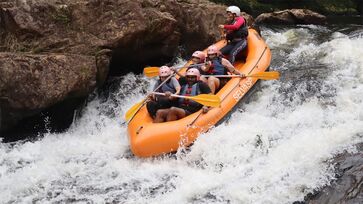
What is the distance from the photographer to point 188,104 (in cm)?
638

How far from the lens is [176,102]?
645cm

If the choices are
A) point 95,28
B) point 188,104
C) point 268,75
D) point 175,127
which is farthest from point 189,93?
point 95,28

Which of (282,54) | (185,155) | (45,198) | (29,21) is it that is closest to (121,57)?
(29,21)

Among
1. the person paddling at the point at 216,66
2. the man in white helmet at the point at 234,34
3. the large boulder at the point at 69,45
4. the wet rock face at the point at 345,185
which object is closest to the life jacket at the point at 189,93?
the person paddling at the point at 216,66

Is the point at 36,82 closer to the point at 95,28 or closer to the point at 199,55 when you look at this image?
the point at 95,28

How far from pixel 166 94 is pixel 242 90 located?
1.37m

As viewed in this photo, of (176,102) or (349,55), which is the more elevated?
(176,102)

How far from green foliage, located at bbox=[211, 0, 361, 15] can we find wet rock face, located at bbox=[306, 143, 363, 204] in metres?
12.9

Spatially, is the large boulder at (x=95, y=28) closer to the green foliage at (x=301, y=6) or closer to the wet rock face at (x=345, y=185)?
the wet rock face at (x=345, y=185)

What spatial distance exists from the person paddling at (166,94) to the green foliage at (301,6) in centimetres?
1136

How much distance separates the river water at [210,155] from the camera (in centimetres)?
488

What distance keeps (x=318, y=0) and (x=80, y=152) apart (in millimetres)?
14299

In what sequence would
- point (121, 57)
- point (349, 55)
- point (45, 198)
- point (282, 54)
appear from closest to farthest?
point (45, 198) < point (121, 57) < point (349, 55) < point (282, 54)

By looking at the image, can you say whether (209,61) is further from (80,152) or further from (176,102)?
(80,152)
